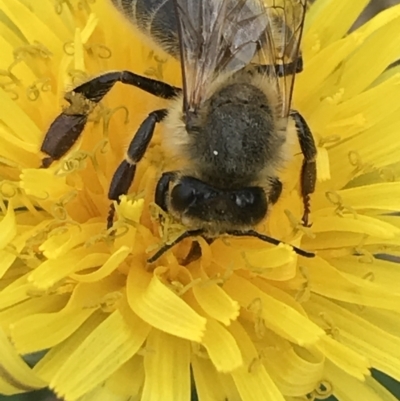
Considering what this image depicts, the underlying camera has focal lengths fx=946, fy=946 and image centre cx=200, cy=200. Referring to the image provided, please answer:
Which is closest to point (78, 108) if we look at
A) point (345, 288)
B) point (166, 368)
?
point (166, 368)

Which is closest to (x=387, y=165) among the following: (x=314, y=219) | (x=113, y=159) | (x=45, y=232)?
(x=314, y=219)

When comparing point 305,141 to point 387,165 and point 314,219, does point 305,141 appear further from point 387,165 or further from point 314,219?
point 387,165

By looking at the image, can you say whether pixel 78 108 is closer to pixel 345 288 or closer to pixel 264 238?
pixel 264 238

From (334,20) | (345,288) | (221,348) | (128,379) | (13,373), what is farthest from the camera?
(334,20)

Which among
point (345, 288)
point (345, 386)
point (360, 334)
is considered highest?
point (345, 288)

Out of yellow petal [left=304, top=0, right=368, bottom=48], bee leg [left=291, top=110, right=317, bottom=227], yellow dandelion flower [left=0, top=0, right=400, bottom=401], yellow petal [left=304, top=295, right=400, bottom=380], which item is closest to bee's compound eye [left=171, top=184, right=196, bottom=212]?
yellow dandelion flower [left=0, top=0, right=400, bottom=401]

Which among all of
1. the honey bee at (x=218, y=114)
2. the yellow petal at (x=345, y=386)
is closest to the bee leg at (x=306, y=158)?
the honey bee at (x=218, y=114)
